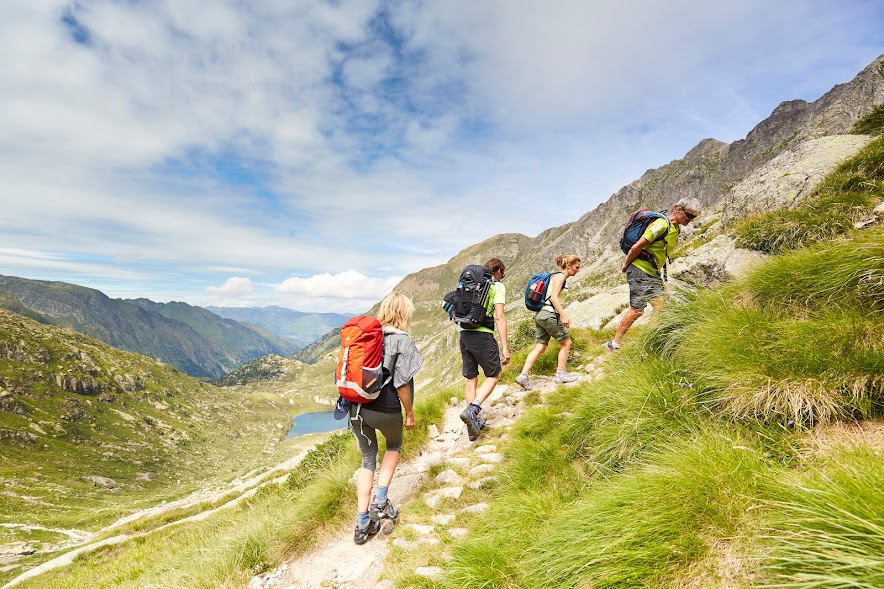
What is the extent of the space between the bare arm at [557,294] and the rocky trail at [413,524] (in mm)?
2531

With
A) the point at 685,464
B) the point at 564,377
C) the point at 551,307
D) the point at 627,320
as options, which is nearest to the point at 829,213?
the point at 627,320

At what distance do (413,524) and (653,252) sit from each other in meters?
7.80

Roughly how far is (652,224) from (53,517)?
172931mm

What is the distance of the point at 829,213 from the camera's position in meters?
6.90

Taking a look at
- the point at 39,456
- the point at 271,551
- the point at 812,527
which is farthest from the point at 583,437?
the point at 39,456

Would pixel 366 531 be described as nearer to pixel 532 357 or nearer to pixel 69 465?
pixel 532 357

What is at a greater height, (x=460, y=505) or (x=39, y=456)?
(x=460, y=505)

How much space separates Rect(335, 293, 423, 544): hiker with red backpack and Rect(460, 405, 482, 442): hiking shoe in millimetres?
2026

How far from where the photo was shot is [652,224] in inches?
330

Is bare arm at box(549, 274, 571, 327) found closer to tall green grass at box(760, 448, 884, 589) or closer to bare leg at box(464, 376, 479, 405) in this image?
bare leg at box(464, 376, 479, 405)

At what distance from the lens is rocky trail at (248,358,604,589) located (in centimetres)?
505

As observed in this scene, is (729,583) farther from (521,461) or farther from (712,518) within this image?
(521,461)

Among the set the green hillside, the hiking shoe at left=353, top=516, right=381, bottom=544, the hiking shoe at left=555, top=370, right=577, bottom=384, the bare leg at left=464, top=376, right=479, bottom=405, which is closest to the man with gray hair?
the hiking shoe at left=555, top=370, right=577, bottom=384

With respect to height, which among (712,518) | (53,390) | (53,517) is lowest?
(53,517)
